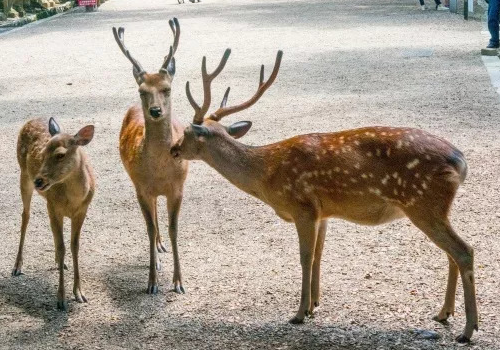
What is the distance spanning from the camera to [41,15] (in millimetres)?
27141

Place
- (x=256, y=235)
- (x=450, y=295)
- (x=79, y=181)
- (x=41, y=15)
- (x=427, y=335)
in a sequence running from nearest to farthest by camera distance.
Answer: (x=427, y=335) < (x=450, y=295) < (x=79, y=181) < (x=256, y=235) < (x=41, y=15)

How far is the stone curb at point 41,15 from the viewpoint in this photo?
80.6ft

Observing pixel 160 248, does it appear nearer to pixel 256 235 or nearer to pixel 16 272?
pixel 256 235

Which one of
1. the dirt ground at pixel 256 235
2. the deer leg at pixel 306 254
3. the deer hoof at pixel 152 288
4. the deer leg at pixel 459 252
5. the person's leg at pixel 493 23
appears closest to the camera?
the deer leg at pixel 459 252

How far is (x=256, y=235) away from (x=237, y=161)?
5.51 feet

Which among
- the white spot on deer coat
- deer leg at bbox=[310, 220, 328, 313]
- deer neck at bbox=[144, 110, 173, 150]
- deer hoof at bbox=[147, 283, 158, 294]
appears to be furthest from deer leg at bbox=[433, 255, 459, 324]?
deer neck at bbox=[144, 110, 173, 150]

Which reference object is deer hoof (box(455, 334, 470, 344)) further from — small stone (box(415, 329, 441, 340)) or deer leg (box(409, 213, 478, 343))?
small stone (box(415, 329, 441, 340))

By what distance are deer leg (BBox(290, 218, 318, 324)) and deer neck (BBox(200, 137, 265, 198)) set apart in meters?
0.40

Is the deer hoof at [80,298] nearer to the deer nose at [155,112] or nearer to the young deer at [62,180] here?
the young deer at [62,180]

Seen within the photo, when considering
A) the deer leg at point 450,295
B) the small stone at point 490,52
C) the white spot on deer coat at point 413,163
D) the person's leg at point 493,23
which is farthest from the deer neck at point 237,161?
the person's leg at point 493,23

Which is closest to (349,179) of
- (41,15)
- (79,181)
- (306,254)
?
(306,254)

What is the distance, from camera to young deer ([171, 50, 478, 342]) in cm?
480

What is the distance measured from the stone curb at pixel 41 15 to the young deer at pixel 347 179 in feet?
65.6

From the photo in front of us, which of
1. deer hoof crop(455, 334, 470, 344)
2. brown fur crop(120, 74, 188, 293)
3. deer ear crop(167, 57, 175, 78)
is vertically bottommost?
deer hoof crop(455, 334, 470, 344)
